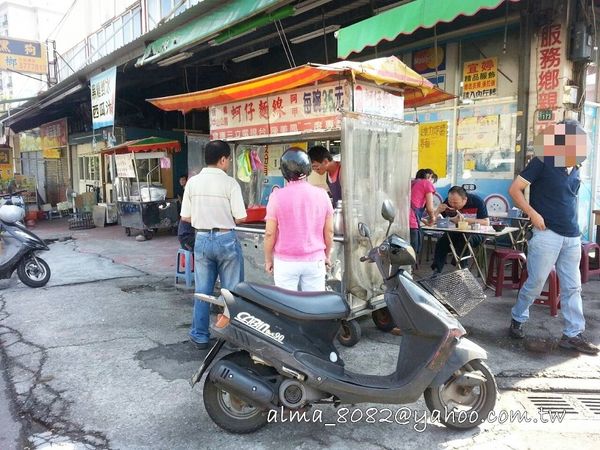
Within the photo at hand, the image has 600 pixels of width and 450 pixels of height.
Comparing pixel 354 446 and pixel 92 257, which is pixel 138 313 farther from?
pixel 92 257

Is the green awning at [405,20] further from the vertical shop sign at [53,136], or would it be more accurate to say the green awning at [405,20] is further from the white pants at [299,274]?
the vertical shop sign at [53,136]

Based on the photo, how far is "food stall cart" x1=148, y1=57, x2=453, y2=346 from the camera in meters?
3.96

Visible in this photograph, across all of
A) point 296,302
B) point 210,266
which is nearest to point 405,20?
point 210,266

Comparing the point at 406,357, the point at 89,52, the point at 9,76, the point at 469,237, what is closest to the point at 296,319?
the point at 406,357

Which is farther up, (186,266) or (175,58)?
(175,58)

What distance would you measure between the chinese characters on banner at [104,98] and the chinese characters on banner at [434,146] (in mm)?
5890

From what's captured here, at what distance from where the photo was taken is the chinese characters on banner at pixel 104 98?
29.5ft

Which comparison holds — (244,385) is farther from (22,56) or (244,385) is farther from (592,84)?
(22,56)

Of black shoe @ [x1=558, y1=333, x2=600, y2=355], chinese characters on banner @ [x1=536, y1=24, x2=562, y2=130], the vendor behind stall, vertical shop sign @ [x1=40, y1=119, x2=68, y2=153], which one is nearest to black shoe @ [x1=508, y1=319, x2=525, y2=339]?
black shoe @ [x1=558, y1=333, x2=600, y2=355]

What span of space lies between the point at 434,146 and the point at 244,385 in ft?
19.3

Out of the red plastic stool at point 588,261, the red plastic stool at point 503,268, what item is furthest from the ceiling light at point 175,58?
the red plastic stool at point 588,261

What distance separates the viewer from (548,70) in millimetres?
→ 5988

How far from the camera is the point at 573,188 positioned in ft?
12.4

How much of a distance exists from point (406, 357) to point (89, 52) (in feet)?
48.8
